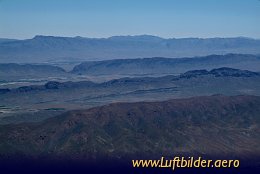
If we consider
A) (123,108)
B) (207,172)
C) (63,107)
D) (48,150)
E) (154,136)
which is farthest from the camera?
(63,107)

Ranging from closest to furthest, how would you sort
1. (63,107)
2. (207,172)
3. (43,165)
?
(207,172)
(43,165)
(63,107)

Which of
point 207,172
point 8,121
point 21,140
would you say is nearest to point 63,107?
point 8,121

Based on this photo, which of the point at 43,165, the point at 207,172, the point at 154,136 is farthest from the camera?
the point at 154,136

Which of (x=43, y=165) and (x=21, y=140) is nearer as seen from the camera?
(x=43, y=165)

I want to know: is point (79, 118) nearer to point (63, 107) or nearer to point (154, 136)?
point (154, 136)

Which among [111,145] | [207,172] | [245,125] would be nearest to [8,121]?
[111,145]

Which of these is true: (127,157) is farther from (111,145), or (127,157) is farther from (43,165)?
(43,165)

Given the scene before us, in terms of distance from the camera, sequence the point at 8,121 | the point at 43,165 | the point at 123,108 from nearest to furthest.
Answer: the point at 43,165
the point at 123,108
the point at 8,121
